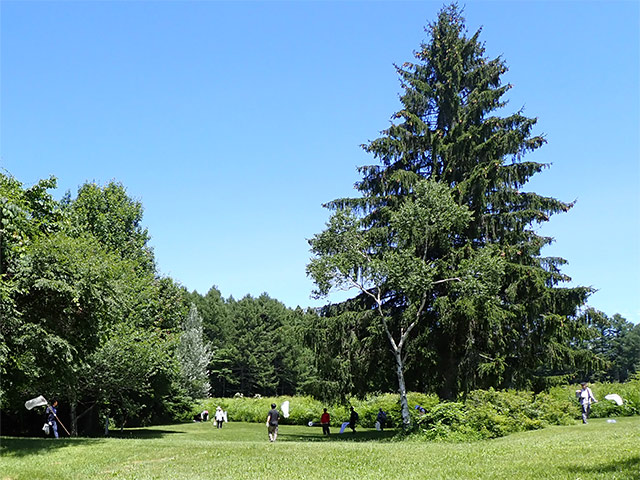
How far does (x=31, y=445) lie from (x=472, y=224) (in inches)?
793

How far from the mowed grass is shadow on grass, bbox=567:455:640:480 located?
0.02 meters

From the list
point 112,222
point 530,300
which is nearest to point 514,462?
point 530,300

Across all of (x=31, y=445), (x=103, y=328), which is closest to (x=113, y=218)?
(x=103, y=328)

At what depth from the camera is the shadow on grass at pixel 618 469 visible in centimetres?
938

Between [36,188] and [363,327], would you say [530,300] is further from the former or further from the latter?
[36,188]

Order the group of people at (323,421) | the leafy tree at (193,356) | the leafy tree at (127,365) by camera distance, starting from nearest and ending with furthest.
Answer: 1. the group of people at (323,421)
2. the leafy tree at (127,365)
3. the leafy tree at (193,356)

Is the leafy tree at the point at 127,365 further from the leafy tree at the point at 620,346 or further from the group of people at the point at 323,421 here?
the leafy tree at the point at 620,346

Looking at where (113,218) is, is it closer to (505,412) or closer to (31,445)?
(31,445)

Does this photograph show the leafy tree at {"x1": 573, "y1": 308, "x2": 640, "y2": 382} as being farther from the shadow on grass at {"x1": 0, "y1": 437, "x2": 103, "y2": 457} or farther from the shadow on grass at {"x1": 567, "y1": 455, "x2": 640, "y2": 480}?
the shadow on grass at {"x1": 567, "y1": 455, "x2": 640, "y2": 480}

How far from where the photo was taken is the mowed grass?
36.6 ft

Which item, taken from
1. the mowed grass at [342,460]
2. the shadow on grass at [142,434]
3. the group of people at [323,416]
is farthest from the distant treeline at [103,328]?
the mowed grass at [342,460]

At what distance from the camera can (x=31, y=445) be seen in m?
19.2

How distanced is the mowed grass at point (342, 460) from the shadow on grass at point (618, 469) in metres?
0.02

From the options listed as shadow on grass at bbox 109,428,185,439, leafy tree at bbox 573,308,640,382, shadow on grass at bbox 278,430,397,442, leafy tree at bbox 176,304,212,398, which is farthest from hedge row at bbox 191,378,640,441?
leafy tree at bbox 573,308,640,382
